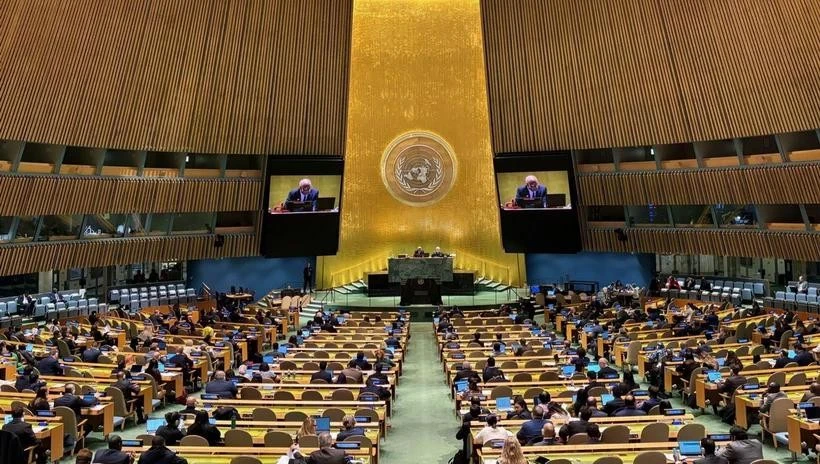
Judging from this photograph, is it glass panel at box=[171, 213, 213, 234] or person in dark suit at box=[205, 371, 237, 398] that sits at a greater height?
glass panel at box=[171, 213, 213, 234]

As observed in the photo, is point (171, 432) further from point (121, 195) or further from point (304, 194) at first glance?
point (304, 194)

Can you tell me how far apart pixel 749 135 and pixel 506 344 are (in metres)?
11.1

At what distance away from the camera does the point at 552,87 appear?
25266 mm

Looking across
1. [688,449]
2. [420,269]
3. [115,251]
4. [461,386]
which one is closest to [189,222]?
[115,251]

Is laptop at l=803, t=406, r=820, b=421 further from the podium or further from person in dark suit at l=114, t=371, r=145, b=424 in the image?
the podium

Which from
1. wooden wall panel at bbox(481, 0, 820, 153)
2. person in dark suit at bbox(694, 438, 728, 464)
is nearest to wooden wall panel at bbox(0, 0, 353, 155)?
wooden wall panel at bbox(481, 0, 820, 153)

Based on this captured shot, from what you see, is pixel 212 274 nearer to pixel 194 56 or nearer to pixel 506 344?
pixel 194 56

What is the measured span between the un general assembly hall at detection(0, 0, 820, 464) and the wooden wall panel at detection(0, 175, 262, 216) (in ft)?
0.25

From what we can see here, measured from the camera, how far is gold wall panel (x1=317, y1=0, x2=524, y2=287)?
29.0 m

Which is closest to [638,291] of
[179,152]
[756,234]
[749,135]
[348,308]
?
[756,234]

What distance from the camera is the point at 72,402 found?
1045 cm

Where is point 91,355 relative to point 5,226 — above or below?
below

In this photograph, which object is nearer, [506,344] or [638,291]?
[506,344]

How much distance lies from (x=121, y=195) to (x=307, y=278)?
745cm
